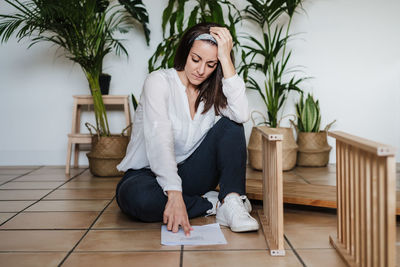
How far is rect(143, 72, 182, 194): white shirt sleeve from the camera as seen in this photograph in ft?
5.00

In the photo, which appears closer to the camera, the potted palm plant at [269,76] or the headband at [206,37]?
the headband at [206,37]

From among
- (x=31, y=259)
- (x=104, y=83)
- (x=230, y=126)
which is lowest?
(x=31, y=259)

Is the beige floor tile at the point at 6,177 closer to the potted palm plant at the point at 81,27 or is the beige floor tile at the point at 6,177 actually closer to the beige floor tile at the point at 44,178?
the beige floor tile at the point at 44,178

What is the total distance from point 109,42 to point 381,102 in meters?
2.36

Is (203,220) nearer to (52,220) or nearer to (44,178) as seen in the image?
(52,220)

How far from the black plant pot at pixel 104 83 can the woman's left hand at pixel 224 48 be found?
5.51ft

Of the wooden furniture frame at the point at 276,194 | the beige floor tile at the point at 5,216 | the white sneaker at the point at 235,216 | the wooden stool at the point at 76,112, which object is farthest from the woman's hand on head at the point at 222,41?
the wooden stool at the point at 76,112

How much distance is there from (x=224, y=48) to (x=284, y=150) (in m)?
1.53

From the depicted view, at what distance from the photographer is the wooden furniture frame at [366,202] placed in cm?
89

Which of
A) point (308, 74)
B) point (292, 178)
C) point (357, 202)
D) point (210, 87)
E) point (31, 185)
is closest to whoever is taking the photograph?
point (357, 202)

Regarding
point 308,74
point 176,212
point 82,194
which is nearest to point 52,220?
point 82,194

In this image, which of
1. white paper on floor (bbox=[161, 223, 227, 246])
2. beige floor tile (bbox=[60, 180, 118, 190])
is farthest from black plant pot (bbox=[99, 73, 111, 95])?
white paper on floor (bbox=[161, 223, 227, 246])

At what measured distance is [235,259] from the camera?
4.19 feet

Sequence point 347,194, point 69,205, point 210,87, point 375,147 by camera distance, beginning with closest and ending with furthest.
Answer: point 375,147 → point 347,194 → point 210,87 → point 69,205
